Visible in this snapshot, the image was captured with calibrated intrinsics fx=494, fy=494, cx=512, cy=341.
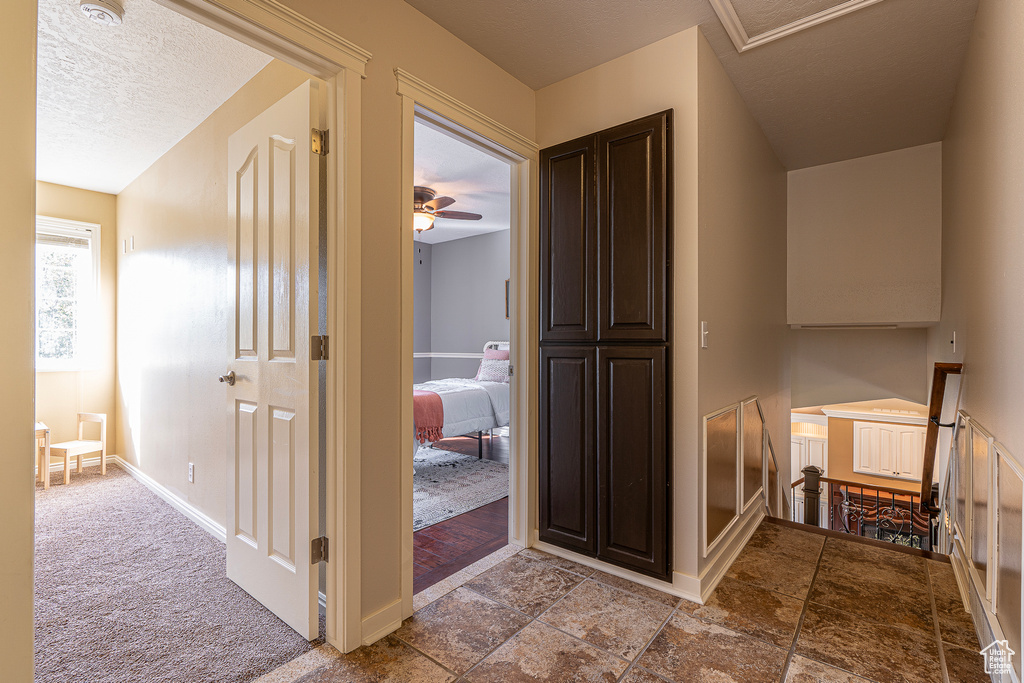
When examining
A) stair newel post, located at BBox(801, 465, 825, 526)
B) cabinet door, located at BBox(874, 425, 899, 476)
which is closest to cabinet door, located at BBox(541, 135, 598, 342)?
stair newel post, located at BBox(801, 465, 825, 526)

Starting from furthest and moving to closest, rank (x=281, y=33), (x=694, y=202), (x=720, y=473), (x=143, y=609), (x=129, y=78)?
1. (x=129, y=78)
2. (x=720, y=473)
3. (x=694, y=202)
4. (x=143, y=609)
5. (x=281, y=33)

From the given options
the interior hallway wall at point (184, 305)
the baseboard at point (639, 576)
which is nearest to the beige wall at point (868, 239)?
the baseboard at point (639, 576)

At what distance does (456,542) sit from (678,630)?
1.31 metres

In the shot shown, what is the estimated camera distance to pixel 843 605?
213 centimetres

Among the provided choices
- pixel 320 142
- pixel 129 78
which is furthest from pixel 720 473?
pixel 129 78

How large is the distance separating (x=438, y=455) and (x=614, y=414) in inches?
119

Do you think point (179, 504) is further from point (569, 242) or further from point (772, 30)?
point (772, 30)

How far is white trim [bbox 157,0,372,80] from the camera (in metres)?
1.48

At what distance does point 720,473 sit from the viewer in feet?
8.31

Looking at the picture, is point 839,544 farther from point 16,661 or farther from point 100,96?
point 100,96

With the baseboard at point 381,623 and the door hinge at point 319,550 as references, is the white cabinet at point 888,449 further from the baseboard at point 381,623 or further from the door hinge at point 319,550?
the door hinge at point 319,550

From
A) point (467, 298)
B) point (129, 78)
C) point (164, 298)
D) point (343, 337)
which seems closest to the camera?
point (343, 337)

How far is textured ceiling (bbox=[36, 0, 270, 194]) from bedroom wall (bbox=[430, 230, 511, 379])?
4081mm

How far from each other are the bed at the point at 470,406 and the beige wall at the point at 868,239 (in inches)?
112
